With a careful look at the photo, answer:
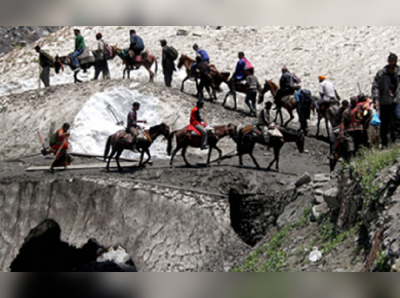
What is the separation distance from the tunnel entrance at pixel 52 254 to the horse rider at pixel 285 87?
9.53m

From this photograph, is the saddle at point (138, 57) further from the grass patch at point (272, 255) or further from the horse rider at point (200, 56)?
the grass patch at point (272, 255)

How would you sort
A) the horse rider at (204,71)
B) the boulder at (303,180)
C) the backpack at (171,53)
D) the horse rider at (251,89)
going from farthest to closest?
the backpack at (171,53), the horse rider at (204,71), the horse rider at (251,89), the boulder at (303,180)

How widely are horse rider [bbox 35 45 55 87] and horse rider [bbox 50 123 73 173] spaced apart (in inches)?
307

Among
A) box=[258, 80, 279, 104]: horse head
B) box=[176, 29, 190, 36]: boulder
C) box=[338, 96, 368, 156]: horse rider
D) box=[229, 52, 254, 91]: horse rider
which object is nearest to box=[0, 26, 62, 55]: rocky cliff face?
box=[176, 29, 190, 36]: boulder

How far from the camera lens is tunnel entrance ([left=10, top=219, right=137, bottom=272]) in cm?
1752

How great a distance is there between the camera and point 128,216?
17.2m

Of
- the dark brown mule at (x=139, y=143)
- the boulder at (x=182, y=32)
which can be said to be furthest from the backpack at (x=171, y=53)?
the dark brown mule at (x=139, y=143)

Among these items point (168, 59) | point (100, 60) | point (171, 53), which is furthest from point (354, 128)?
point (100, 60)

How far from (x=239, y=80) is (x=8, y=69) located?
1205cm

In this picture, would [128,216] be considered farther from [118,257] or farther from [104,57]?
[104,57]

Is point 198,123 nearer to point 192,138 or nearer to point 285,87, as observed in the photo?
point 192,138

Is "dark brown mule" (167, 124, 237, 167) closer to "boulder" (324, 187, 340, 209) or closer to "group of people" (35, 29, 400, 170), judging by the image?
"group of people" (35, 29, 400, 170)

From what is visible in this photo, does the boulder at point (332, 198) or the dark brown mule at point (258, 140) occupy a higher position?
the boulder at point (332, 198)

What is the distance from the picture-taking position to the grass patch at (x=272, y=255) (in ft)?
41.7
